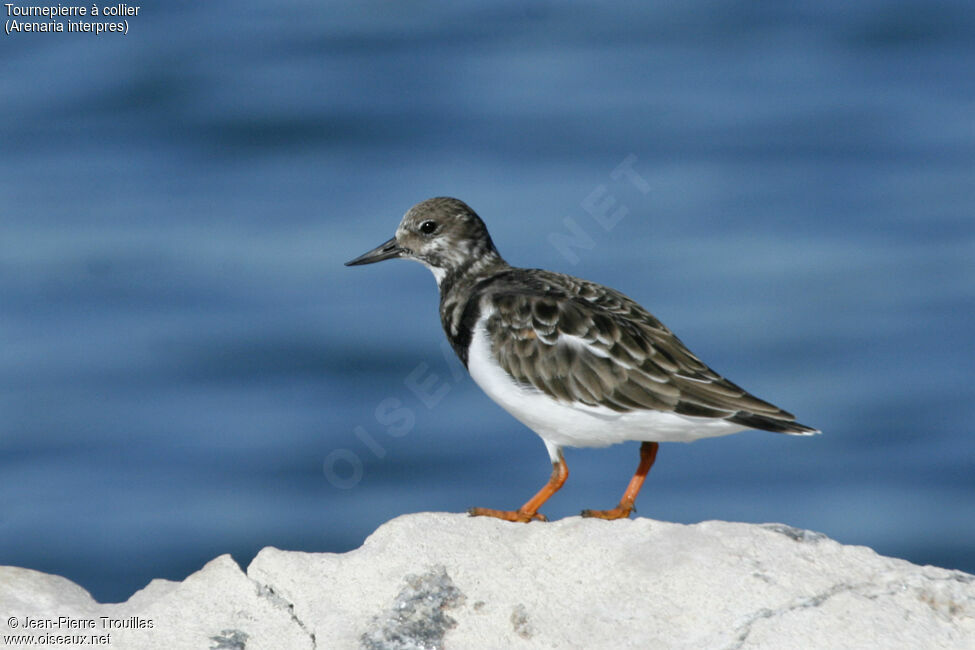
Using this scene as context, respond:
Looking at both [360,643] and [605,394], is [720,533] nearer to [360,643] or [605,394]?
[605,394]

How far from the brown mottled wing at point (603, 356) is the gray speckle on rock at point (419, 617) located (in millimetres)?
2034

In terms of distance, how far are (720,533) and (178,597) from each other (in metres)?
3.22

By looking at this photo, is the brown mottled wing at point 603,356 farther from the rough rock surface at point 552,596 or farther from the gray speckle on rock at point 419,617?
the gray speckle on rock at point 419,617

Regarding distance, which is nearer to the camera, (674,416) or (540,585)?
(540,585)

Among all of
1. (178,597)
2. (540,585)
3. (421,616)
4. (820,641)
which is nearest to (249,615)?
(178,597)

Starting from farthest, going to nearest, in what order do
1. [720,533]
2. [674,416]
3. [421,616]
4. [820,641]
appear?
[674,416] < [720,533] < [421,616] < [820,641]

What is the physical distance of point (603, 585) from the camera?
651 cm

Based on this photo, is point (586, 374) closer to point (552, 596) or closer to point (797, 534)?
point (797, 534)

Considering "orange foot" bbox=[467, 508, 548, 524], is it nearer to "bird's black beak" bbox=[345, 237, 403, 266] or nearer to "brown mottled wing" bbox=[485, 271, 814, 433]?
"brown mottled wing" bbox=[485, 271, 814, 433]

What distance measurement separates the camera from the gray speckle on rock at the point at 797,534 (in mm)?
6868

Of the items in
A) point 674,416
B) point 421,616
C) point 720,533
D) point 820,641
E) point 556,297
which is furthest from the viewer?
point 556,297

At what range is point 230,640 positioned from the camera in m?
6.28

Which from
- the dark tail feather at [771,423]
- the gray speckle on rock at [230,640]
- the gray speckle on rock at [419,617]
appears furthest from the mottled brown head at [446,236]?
the gray speckle on rock at [230,640]

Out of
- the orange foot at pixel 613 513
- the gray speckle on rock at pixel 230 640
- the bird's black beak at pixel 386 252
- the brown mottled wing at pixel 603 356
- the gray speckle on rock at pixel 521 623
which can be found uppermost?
the bird's black beak at pixel 386 252
